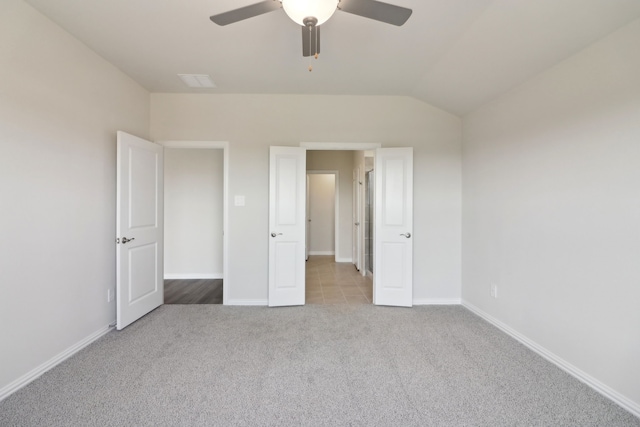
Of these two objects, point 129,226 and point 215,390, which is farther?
point 129,226

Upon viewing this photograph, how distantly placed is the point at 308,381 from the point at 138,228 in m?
2.33

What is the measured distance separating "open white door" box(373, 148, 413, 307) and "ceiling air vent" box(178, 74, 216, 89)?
2.09 metres

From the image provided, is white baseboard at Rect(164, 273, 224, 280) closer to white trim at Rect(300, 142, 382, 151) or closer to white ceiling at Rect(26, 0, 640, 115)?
white trim at Rect(300, 142, 382, 151)

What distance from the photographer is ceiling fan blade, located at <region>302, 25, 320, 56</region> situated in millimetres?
1491

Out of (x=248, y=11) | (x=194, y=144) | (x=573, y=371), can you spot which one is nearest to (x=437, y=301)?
(x=573, y=371)

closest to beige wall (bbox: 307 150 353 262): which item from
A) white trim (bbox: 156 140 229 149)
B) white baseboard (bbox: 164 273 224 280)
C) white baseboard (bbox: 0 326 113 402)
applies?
white baseboard (bbox: 164 273 224 280)

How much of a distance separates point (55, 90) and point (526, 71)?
149 inches

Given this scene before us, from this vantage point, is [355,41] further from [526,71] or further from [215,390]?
[215,390]

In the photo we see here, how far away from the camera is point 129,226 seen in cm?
276

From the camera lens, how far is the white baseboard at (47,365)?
176 centimetres

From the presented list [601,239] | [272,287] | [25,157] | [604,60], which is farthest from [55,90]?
[601,239]

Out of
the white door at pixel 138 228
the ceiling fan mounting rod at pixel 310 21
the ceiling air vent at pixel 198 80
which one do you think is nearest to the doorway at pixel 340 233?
the white door at pixel 138 228

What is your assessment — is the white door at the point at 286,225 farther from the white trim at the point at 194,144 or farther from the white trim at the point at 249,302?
the white trim at the point at 194,144

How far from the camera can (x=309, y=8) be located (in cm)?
129
